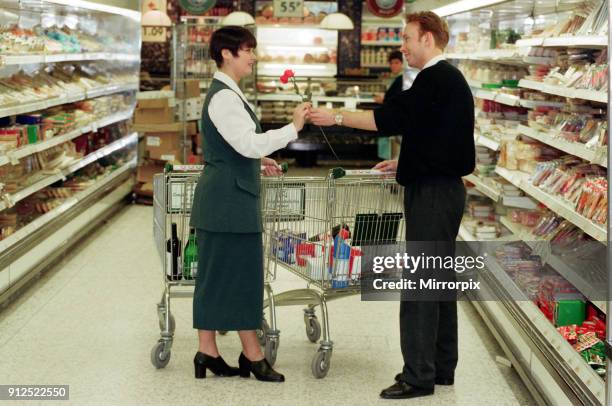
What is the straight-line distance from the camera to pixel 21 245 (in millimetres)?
5832

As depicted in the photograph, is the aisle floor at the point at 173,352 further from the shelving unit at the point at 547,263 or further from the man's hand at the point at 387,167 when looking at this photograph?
the man's hand at the point at 387,167

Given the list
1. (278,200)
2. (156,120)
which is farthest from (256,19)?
(278,200)

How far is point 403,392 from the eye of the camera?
411 centimetres

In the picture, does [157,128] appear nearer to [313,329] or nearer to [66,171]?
[66,171]

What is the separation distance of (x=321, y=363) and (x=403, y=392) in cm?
46

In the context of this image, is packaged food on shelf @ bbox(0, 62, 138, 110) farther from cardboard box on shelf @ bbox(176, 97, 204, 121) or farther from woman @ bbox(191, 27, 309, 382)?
woman @ bbox(191, 27, 309, 382)

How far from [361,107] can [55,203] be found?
22.5 ft

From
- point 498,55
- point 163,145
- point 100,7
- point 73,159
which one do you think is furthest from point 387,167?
point 163,145

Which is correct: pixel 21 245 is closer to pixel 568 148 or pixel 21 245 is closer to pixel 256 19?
pixel 568 148

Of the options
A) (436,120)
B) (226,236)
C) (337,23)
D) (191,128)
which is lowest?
(226,236)

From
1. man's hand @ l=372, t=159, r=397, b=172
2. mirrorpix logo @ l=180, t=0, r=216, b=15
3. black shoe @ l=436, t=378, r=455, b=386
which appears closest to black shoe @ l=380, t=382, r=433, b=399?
black shoe @ l=436, t=378, r=455, b=386

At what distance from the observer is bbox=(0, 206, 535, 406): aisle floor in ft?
Answer: 13.7

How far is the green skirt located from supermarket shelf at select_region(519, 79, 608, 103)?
1.61 m

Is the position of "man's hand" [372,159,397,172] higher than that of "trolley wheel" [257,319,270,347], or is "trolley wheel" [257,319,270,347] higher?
"man's hand" [372,159,397,172]
